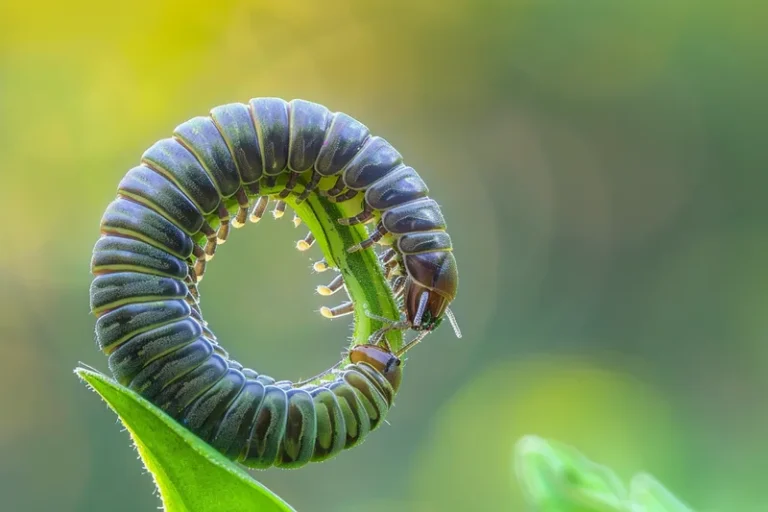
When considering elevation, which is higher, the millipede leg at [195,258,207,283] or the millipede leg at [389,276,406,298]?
the millipede leg at [389,276,406,298]

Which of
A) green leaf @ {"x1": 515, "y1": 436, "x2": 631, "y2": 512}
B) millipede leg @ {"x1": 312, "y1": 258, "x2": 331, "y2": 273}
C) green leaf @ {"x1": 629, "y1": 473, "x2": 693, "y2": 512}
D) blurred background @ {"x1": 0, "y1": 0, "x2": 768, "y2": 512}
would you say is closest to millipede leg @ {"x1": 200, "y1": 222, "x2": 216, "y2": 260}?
millipede leg @ {"x1": 312, "y1": 258, "x2": 331, "y2": 273}

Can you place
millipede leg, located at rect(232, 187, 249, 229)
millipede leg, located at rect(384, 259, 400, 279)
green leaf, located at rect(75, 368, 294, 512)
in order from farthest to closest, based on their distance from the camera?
millipede leg, located at rect(384, 259, 400, 279) → millipede leg, located at rect(232, 187, 249, 229) → green leaf, located at rect(75, 368, 294, 512)

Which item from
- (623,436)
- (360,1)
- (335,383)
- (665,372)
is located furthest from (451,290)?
(360,1)

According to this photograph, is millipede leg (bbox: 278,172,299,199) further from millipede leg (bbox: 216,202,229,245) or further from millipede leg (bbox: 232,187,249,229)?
millipede leg (bbox: 216,202,229,245)

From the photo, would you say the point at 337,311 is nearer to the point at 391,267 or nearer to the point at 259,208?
→ the point at 391,267

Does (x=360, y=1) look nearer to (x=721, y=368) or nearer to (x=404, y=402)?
(x=404, y=402)

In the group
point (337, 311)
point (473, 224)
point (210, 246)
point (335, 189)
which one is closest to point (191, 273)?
point (210, 246)
